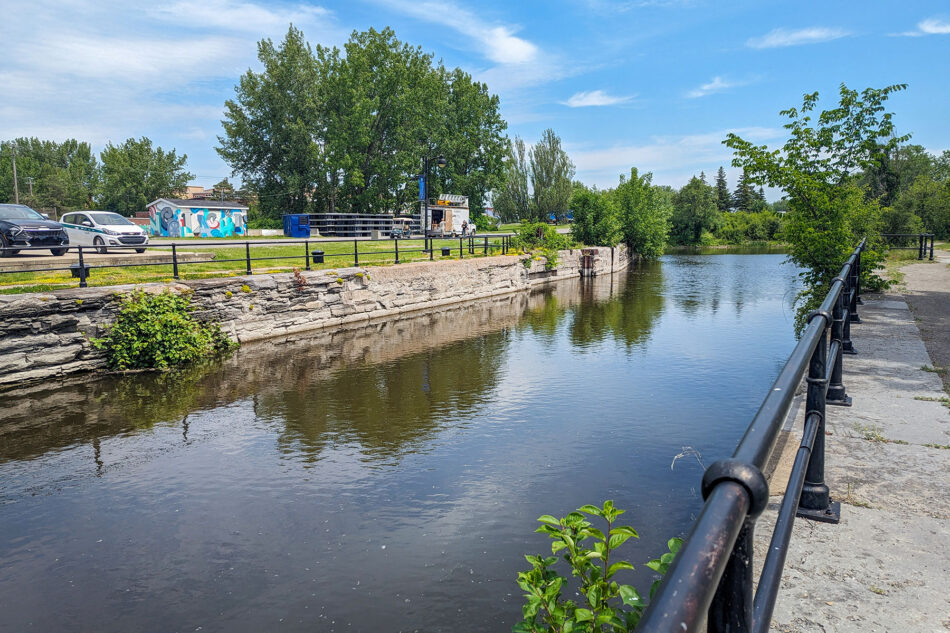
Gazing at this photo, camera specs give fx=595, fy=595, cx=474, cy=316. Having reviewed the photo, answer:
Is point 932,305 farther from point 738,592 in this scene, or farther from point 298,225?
point 298,225

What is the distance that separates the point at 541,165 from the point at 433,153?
2121 centimetres

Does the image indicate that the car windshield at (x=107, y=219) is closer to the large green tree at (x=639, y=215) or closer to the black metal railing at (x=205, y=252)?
the black metal railing at (x=205, y=252)

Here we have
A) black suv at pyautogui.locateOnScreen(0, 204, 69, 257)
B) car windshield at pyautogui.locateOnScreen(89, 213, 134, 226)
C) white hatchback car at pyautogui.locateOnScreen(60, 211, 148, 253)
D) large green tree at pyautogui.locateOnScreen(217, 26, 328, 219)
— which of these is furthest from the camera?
large green tree at pyautogui.locateOnScreen(217, 26, 328, 219)

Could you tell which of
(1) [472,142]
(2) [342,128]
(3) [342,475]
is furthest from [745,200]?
(3) [342,475]

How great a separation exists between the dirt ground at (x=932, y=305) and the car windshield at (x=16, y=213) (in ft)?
72.9

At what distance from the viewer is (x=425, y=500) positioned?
7.11 m

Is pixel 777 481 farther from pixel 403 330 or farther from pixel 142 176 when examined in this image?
pixel 142 176

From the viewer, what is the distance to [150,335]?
13234 mm

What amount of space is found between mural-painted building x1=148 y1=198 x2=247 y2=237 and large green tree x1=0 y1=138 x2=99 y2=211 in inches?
1756

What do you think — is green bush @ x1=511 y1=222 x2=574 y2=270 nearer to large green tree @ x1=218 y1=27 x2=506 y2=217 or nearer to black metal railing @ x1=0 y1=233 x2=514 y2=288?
black metal railing @ x1=0 y1=233 x2=514 y2=288

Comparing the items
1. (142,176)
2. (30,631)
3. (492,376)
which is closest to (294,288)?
(492,376)

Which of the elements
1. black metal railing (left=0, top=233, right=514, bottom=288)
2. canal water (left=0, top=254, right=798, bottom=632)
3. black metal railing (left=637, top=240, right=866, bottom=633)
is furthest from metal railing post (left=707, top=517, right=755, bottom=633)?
black metal railing (left=0, top=233, right=514, bottom=288)

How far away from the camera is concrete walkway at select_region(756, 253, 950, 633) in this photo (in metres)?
2.61

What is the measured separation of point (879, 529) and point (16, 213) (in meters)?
22.4
